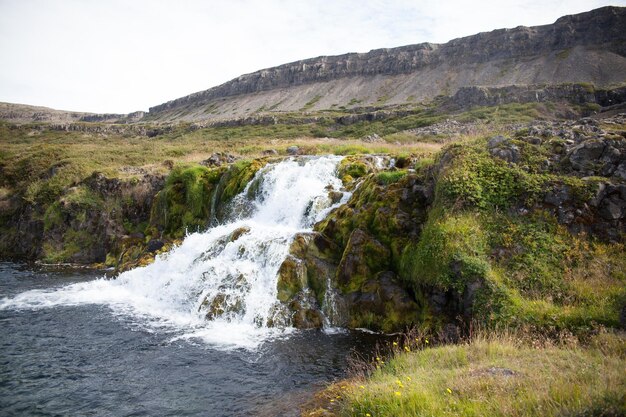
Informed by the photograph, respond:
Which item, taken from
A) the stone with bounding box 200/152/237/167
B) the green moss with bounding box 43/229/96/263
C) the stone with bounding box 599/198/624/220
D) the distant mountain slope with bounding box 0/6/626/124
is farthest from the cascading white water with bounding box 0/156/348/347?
the distant mountain slope with bounding box 0/6/626/124

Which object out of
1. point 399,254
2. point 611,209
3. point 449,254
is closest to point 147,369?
point 399,254

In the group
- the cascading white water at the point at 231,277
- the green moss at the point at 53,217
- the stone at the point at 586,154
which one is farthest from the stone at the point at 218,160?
the stone at the point at 586,154

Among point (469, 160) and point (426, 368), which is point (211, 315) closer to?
point (426, 368)

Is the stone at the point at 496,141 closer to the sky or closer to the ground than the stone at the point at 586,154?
closer to the sky

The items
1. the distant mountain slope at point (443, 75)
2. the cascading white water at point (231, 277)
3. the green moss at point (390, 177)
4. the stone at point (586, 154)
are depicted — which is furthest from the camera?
the distant mountain slope at point (443, 75)

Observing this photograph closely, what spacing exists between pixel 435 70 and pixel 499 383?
11261cm

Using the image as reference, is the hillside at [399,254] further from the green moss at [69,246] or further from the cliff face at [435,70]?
the cliff face at [435,70]

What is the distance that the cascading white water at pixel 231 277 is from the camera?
541 inches

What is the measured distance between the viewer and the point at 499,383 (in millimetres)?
5895

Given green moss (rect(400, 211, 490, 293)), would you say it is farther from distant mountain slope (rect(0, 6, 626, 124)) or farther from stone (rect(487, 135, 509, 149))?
distant mountain slope (rect(0, 6, 626, 124))

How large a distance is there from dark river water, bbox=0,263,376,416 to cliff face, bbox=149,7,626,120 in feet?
250

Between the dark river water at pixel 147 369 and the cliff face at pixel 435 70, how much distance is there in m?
76.3

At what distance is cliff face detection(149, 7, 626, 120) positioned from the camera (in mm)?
77188

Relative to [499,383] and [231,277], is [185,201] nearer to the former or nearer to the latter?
[231,277]
